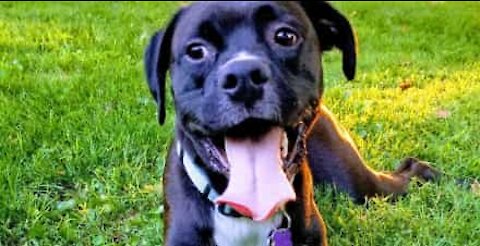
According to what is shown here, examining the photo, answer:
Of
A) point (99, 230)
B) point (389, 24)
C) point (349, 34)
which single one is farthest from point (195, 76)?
point (389, 24)

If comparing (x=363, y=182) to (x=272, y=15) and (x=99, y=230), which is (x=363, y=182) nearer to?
(x=99, y=230)

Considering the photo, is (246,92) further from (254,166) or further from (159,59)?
(159,59)

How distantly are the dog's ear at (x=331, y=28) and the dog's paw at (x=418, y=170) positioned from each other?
1230mm

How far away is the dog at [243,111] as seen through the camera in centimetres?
265

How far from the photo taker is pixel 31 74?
18.2ft

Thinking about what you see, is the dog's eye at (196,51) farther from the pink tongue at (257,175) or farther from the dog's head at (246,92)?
the pink tongue at (257,175)

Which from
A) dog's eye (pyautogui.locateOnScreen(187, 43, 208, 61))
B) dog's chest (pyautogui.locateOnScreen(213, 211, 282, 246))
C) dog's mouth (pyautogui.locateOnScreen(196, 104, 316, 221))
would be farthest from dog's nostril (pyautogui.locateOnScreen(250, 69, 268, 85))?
dog's chest (pyautogui.locateOnScreen(213, 211, 282, 246))

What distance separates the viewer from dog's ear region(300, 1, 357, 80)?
3.08 meters

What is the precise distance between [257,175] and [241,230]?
375 mm

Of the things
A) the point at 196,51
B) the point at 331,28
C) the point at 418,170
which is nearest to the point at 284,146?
the point at 196,51

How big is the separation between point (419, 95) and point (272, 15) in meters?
3.16

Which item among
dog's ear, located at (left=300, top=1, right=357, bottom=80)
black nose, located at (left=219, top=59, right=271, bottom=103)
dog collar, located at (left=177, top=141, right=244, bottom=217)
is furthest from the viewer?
dog's ear, located at (left=300, top=1, right=357, bottom=80)

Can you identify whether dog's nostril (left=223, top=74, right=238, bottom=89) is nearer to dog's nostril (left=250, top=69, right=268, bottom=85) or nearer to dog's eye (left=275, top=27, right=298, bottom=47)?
dog's nostril (left=250, top=69, right=268, bottom=85)

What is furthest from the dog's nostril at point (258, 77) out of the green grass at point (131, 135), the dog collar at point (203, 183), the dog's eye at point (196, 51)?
the green grass at point (131, 135)
